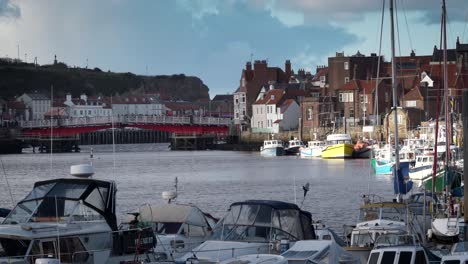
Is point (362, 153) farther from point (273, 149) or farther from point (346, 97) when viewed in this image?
point (346, 97)

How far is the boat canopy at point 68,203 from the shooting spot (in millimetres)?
24703

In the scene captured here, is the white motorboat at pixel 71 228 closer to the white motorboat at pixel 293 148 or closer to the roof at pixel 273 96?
the white motorboat at pixel 293 148

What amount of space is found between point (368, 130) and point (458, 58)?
1190 cm

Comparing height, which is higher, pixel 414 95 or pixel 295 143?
pixel 414 95

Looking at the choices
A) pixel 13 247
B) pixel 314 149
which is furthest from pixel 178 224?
pixel 314 149

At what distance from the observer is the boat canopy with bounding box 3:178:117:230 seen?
24.7 m

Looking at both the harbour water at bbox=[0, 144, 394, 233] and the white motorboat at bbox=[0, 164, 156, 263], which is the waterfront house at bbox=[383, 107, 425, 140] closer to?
the harbour water at bbox=[0, 144, 394, 233]

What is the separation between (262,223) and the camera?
2578cm

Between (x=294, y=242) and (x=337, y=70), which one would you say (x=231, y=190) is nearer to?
(x=294, y=242)

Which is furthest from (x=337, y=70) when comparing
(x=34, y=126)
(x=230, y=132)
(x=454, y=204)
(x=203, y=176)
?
(x=454, y=204)

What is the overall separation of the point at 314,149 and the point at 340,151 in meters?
8.02

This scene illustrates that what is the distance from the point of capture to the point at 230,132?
160 m

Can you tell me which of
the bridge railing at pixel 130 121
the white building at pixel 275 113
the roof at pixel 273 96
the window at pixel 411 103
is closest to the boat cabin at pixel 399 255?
the window at pixel 411 103

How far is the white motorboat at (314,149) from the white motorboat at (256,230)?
9357cm
